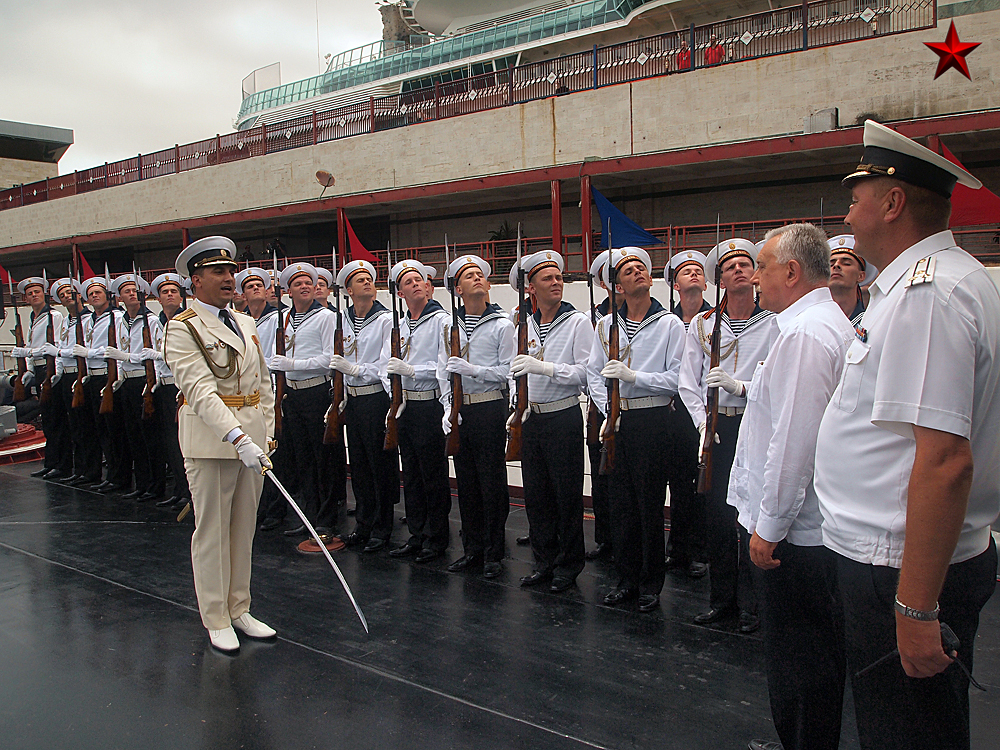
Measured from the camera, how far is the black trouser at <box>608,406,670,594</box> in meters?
3.90

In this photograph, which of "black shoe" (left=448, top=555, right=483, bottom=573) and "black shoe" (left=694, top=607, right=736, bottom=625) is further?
"black shoe" (left=448, top=555, right=483, bottom=573)

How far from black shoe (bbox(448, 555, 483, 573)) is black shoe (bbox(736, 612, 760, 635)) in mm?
1670

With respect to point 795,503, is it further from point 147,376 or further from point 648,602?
point 147,376

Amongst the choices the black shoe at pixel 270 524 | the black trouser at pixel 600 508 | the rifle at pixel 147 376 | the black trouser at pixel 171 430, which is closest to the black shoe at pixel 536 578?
the black trouser at pixel 600 508

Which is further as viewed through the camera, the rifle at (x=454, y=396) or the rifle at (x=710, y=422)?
the rifle at (x=454, y=396)

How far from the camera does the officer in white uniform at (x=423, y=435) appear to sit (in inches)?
191

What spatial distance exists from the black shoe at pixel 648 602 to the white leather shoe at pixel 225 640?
1988mm

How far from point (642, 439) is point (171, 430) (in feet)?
14.2

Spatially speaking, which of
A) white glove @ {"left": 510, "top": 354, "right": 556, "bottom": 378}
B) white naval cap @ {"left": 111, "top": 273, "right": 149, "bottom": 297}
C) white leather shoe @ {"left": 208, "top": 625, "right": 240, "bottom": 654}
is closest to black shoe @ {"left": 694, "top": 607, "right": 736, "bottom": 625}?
white glove @ {"left": 510, "top": 354, "right": 556, "bottom": 378}

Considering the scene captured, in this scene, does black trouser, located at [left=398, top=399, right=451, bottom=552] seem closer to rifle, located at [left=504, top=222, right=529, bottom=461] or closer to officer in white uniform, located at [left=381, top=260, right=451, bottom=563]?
officer in white uniform, located at [left=381, top=260, right=451, bottom=563]

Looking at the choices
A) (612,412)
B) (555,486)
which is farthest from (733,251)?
(555,486)

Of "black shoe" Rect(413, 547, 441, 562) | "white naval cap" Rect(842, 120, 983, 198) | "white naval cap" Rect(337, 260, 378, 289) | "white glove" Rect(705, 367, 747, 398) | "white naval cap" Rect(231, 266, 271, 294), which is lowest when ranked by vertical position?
"black shoe" Rect(413, 547, 441, 562)

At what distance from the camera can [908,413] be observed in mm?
1458

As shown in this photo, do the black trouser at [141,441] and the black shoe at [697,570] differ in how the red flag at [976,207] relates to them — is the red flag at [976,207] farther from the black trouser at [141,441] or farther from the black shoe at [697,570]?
the black trouser at [141,441]
